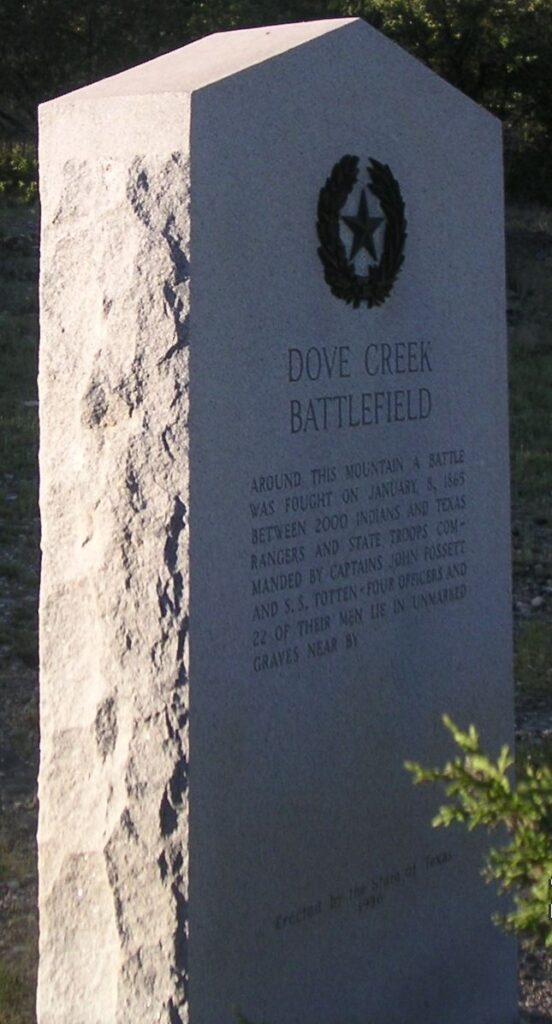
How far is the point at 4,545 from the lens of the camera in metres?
7.85

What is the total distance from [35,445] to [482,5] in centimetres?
1087

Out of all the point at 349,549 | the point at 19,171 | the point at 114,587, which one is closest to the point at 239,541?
the point at 114,587

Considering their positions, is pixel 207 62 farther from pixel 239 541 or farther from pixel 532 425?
pixel 532 425

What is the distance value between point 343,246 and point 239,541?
0.76 m

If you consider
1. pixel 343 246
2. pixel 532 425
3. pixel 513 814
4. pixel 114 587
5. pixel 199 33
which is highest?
pixel 199 33

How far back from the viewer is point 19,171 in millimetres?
17141

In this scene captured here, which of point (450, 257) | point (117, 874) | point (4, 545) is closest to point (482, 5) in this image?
point (4, 545)

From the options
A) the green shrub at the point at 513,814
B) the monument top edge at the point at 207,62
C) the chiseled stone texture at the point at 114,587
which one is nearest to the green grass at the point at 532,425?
the monument top edge at the point at 207,62

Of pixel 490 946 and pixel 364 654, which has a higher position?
pixel 364 654

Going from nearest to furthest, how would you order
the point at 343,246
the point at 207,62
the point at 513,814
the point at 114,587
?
the point at 513,814 < the point at 114,587 < the point at 207,62 < the point at 343,246

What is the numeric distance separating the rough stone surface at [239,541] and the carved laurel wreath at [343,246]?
4 cm

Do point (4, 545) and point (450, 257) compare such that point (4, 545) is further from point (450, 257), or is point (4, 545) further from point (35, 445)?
point (450, 257)

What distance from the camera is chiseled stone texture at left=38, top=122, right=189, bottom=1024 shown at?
326 cm

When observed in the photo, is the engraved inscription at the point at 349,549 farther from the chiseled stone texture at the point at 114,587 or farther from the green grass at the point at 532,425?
the green grass at the point at 532,425
